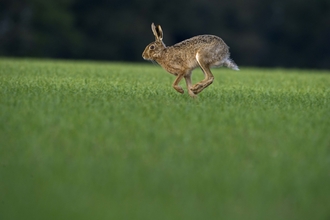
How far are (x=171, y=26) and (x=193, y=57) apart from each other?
41.7 meters

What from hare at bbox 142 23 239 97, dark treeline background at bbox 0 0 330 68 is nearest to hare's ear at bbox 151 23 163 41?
hare at bbox 142 23 239 97

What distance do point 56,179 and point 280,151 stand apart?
7.93 feet

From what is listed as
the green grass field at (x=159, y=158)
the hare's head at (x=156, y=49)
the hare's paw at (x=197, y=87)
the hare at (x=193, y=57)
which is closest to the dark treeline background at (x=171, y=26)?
the hare's head at (x=156, y=49)

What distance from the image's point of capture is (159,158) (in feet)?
23.8

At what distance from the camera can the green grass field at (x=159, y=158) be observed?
5789 mm

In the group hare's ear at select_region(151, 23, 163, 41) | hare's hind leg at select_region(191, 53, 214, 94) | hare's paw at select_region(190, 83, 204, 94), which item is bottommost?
hare's paw at select_region(190, 83, 204, 94)

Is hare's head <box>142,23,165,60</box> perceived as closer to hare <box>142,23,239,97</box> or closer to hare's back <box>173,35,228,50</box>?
hare <box>142,23,239,97</box>

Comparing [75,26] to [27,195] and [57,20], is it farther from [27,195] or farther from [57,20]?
[27,195]

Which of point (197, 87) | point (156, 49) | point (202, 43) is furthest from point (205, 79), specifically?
point (156, 49)

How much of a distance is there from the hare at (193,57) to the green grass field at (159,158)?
17.0 inches

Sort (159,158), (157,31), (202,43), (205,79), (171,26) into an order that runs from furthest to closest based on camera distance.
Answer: (171,26)
(157,31)
(202,43)
(205,79)
(159,158)

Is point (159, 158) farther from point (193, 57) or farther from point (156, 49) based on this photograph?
point (156, 49)

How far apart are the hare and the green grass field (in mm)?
432

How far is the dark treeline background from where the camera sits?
164 ft
